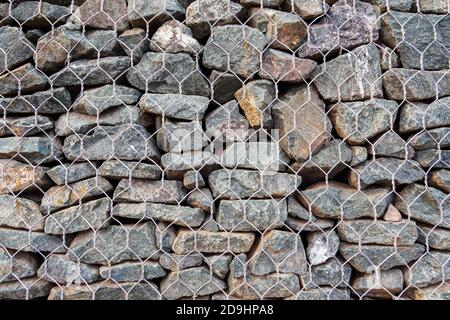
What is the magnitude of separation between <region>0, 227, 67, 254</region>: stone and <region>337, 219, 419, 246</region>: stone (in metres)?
0.78

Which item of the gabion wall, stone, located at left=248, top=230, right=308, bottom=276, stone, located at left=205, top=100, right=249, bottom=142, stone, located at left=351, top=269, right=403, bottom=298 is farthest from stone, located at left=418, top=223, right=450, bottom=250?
stone, located at left=205, top=100, right=249, bottom=142

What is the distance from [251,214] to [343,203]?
0.25 metres

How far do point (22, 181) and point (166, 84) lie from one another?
480mm

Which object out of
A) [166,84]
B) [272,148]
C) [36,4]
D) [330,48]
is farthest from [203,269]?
[36,4]

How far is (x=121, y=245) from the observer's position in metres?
1.02

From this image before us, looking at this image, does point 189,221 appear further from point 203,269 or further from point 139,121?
point 139,121

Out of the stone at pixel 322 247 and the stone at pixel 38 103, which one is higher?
the stone at pixel 38 103

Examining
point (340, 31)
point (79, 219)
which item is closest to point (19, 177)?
point (79, 219)

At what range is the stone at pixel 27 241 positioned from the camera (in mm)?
1017

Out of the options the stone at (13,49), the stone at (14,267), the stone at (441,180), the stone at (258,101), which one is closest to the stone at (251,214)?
the stone at (258,101)

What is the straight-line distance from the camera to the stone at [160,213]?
40.1 inches

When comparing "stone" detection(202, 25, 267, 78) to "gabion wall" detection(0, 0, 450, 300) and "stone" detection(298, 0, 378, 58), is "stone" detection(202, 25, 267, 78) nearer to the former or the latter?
"gabion wall" detection(0, 0, 450, 300)

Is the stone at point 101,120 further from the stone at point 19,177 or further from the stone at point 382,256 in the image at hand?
the stone at point 382,256

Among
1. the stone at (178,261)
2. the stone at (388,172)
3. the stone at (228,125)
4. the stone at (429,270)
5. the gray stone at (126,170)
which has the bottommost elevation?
the stone at (429,270)
